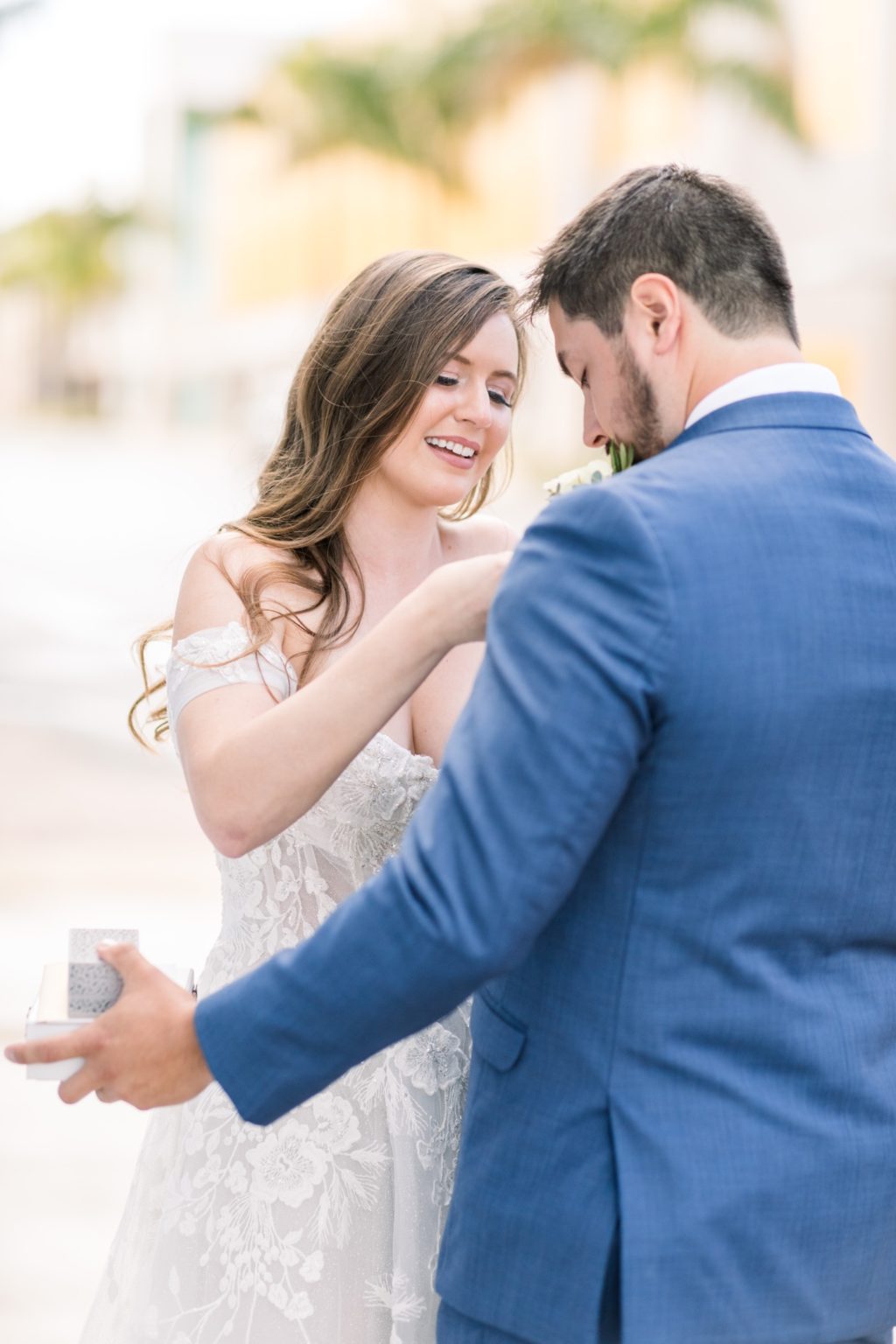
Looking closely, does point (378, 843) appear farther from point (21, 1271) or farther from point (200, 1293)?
point (21, 1271)

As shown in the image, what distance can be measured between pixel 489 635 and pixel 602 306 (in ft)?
1.27

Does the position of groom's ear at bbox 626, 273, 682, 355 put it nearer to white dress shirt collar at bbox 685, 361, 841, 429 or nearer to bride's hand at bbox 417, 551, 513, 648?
white dress shirt collar at bbox 685, 361, 841, 429

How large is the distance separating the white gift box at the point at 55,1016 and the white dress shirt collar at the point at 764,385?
Result: 80cm

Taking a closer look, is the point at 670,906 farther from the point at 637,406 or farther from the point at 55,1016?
the point at 55,1016

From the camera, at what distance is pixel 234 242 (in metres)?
38.1

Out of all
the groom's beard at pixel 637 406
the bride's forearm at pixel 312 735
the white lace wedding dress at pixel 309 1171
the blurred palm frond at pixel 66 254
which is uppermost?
the groom's beard at pixel 637 406

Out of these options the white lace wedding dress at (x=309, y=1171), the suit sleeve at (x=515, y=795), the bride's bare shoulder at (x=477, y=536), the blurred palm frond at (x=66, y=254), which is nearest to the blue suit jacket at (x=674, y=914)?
the suit sleeve at (x=515, y=795)

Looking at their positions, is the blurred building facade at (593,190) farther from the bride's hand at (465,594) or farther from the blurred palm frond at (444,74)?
the bride's hand at (465,594)

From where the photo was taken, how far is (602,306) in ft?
5.52

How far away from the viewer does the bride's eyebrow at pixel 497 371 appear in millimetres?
2332

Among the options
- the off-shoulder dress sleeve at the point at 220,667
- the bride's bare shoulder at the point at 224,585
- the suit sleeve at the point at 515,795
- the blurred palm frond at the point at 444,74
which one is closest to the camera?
the suit sleeve at the point at 515,795

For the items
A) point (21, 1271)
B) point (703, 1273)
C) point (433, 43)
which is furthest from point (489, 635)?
point (433, 43)

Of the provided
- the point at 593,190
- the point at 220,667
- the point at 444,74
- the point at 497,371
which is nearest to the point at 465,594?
the point at 220,667

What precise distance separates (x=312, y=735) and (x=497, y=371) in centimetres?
73
